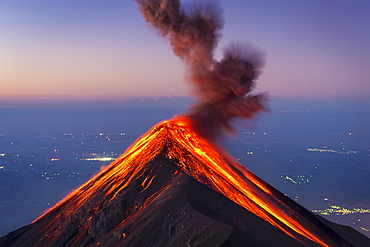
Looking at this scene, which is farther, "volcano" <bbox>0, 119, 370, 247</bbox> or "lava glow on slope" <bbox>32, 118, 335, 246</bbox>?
"lava glow on slope" <bbox>32, 118, 335, 246</bbox>

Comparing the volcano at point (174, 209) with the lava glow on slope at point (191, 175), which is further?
the lava glow on slope at point (191, 175)

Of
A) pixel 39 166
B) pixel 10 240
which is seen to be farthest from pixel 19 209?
pixel 10 240

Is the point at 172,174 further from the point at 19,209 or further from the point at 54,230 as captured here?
the point at 19,209

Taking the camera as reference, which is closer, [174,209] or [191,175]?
[174,209]
